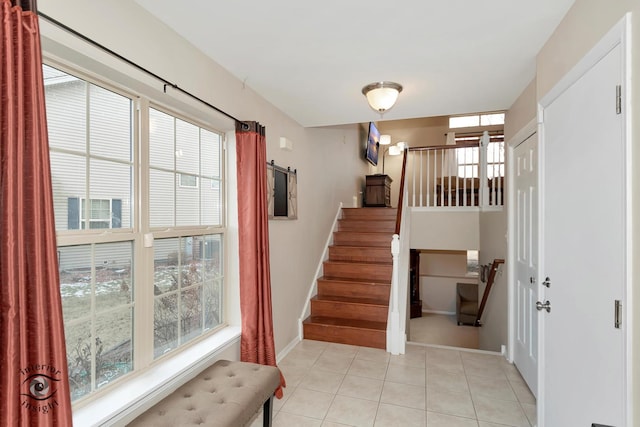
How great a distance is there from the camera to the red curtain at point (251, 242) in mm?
2455

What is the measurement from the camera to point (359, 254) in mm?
4684

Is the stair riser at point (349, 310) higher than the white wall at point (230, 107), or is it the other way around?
the white wall at point (230, 107)

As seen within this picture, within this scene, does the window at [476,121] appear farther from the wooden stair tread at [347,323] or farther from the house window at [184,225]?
the house window at [184,225]

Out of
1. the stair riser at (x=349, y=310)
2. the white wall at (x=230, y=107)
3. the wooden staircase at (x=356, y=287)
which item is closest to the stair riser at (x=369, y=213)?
the wooden staircase at (x=356, y=287)

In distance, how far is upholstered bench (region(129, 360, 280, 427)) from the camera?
5.22ft

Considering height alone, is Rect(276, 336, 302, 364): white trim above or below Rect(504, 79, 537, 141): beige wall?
below

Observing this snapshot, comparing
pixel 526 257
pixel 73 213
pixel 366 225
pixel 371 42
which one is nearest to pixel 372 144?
pixel 366 225

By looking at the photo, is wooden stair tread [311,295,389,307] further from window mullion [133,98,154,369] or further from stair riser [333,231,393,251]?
window mullion [133,98,154,369]

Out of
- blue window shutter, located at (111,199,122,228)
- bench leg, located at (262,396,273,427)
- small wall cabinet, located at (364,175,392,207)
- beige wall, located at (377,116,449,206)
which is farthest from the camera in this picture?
beige wall, located at (377,116,449,206)

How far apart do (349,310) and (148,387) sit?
2.56 metres

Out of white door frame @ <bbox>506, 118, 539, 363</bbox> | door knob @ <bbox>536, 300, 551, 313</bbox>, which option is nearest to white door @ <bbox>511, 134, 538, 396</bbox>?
white door frame @ <bbox>506, 118, 539, 363</bbox>

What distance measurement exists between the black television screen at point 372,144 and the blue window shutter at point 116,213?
5.51m

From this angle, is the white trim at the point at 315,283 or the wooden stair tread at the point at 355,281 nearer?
the white trim at the point at 315,283

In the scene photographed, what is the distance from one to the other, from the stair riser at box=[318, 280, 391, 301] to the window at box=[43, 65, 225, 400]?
205 cm
